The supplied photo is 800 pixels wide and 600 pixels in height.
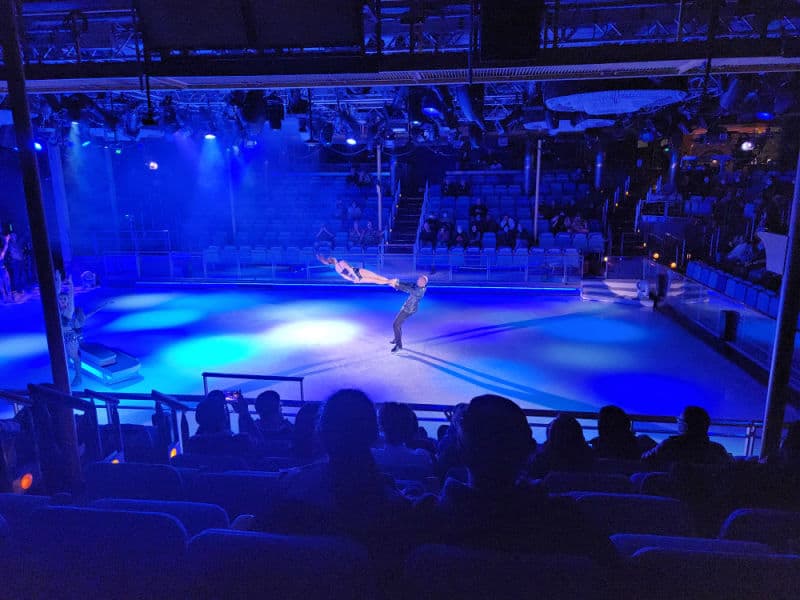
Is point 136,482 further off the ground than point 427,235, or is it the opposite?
point 427,235

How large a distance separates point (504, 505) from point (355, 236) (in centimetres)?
1723

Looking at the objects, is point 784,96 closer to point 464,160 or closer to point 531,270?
point 531,270

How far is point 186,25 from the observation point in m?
4.20

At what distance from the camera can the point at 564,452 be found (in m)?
3.93

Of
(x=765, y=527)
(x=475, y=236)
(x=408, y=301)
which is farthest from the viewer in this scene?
(x=475, y=236)

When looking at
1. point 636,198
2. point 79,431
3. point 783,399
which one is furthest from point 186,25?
point 636,198

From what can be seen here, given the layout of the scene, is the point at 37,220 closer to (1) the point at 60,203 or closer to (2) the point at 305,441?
(2) the point at 305,441

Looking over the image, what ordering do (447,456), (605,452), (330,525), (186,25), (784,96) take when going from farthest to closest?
(784,96)
(605,452)
(186,25)
(447,456)
(330,525)

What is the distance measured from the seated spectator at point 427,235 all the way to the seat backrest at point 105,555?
16.3 meters

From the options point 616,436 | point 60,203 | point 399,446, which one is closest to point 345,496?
point 399,446

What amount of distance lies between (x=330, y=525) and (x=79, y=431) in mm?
3587

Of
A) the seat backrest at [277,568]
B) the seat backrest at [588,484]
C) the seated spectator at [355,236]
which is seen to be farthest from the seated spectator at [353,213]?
the seat backrest at [277,568]

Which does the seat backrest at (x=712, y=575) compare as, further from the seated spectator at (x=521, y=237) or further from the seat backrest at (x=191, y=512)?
the seated spectator at (x=521, y=237)

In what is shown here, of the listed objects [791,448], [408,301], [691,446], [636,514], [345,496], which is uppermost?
[345,496]
